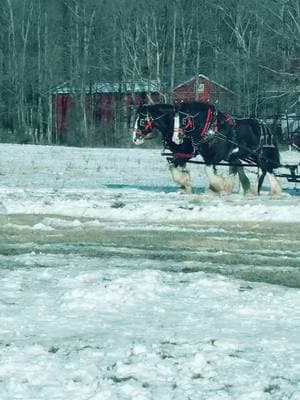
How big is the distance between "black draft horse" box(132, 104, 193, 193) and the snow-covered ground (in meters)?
2.50

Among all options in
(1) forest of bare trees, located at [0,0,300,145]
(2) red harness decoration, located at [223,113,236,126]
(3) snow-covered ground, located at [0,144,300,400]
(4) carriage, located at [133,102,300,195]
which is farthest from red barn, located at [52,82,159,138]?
(3) snow-covered ground, located at [0,144,300,400]

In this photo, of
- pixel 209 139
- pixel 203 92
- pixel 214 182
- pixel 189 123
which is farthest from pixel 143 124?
pixel 203 92

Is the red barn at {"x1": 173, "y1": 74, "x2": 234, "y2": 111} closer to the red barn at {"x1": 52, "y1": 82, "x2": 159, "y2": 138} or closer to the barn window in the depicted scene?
the barn window

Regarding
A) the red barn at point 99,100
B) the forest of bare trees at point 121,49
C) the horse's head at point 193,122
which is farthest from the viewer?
the red barn at point 99,100

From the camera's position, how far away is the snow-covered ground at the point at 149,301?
7.28m

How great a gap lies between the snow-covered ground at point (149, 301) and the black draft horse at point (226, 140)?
2.33 metres

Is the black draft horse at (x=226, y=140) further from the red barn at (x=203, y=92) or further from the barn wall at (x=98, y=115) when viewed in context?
the red barn at (x=203, y=92)

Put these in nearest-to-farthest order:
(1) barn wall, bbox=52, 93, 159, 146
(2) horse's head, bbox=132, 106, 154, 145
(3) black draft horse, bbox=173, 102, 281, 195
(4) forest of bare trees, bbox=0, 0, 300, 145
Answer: (3) black draft horse, bbox=173, 102, 281, 195
(2) horse's head, bbox=132, 106, 154, 145
(4) forest of bare trees, bbox=0, 0, 300, 145
(1) barn wall, bbox=52, 93, 159, 146

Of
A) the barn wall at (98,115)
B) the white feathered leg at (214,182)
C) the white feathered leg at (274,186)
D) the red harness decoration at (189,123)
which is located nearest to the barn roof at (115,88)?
the barn wall at (98,115)

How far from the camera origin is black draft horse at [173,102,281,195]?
68.9 feet

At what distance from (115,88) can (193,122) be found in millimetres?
55077

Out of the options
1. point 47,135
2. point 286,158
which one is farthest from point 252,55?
point 286,158

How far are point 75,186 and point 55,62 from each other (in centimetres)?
5363

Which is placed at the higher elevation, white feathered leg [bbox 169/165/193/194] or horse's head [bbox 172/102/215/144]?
horse's head [bbox 172/102/215/144]
